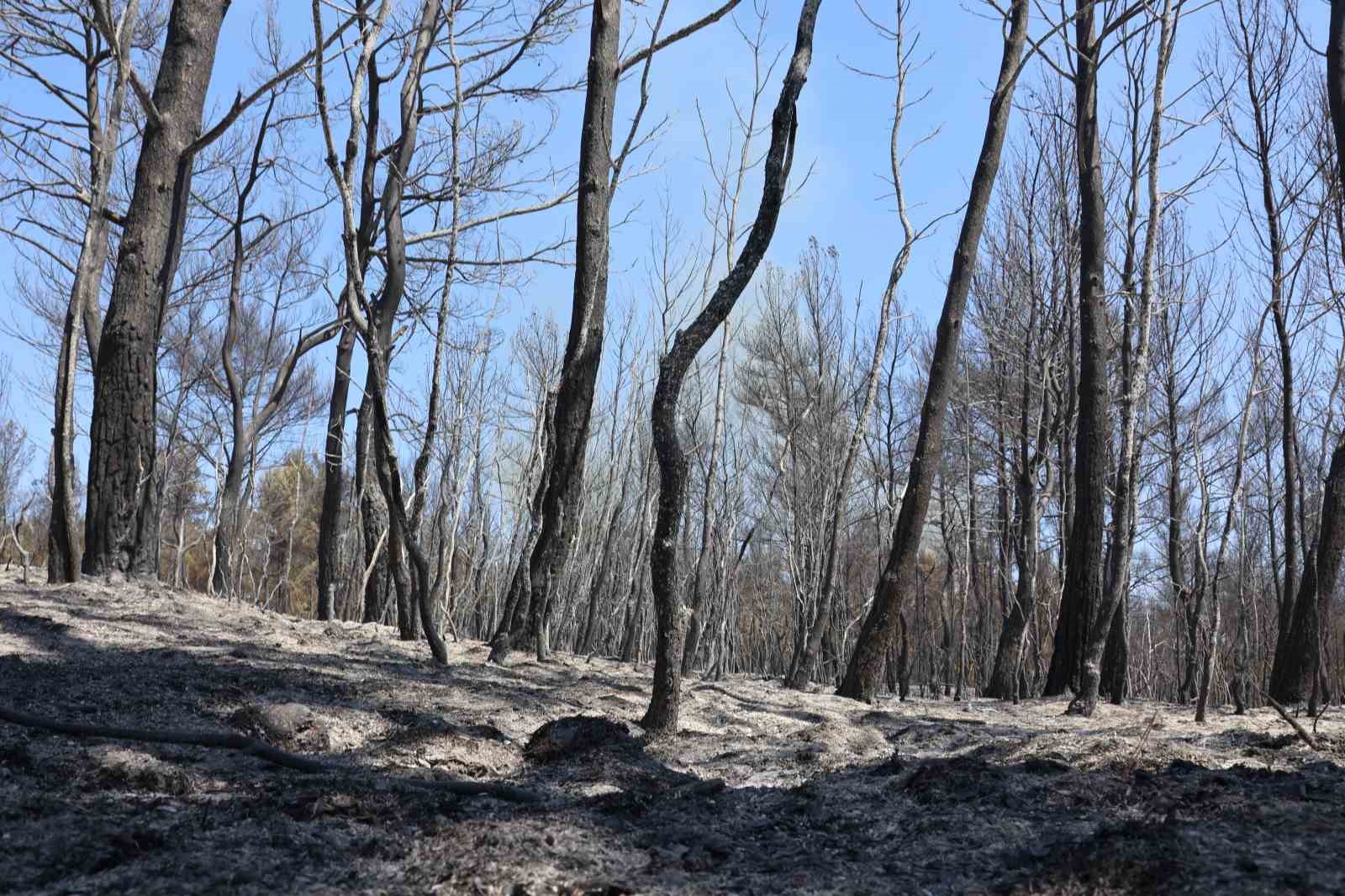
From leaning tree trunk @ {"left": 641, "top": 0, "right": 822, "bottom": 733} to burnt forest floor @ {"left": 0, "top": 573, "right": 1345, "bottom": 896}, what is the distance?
0.31 meters

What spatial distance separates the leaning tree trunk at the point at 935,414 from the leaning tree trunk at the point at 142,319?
5211mm

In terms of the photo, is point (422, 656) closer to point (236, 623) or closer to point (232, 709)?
point (236, 623)

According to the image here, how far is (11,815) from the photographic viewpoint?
8.82 ft

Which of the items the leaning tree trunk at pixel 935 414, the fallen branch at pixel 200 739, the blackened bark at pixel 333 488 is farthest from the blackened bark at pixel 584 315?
the blackened bark at pixel 333 488

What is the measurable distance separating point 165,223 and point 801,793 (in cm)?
648

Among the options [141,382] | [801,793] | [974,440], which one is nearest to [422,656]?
[141,382]

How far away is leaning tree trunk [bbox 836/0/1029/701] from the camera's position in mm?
7414

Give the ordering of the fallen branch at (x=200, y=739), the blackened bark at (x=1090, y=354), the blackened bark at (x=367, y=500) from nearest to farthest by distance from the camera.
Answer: the fallen branch at (x=200, y=739)
the blackened bark at (x=1090, y=354)
the blackened bark at (x=367, y=500)

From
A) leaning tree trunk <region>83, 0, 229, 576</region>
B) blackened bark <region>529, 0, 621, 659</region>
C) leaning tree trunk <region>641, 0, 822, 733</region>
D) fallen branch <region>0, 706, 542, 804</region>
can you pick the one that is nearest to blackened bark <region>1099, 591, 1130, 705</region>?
blackened bark <region>529, 0, 621, 659</region>

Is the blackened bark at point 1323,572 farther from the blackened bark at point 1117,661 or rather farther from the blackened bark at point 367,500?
the blackened bark at point 367,500

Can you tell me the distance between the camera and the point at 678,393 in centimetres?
469

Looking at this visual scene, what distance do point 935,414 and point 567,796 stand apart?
4.93 m

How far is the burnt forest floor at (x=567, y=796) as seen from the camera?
2.46 meters

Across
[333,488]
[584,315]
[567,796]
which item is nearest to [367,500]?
[333,488]
